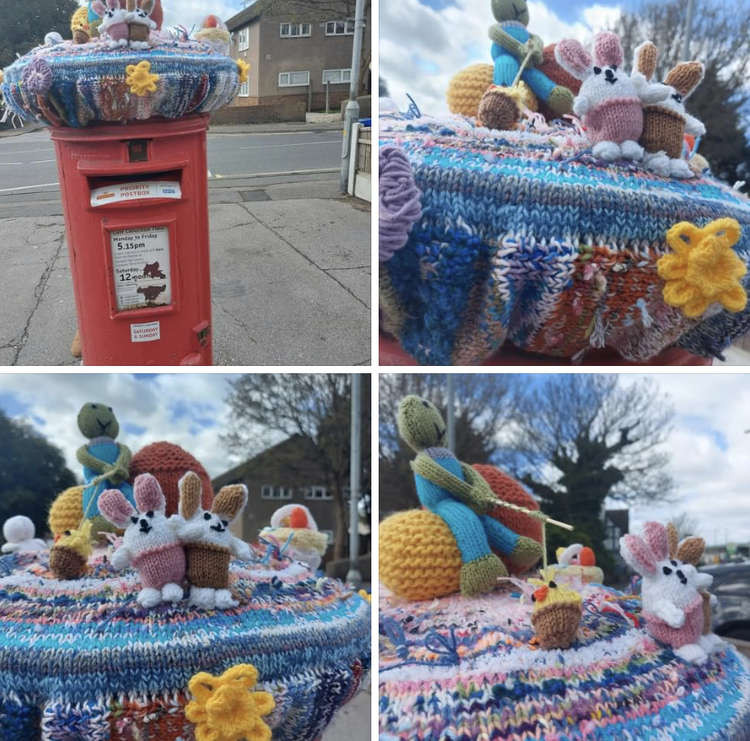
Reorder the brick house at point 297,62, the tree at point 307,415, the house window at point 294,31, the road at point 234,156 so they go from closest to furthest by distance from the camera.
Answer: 1. the tree at point 307,415
2. the road at point 234,156
3. the brick house at point 297,62
4. the house window at point 294,31

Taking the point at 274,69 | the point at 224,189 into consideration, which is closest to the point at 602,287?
the point at 224,189

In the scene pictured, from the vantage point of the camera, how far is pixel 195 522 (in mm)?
1218

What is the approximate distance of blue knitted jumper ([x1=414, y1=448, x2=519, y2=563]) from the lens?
1255 millimetres

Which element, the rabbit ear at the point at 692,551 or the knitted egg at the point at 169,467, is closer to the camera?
the rabbit ear at the point at 692,551

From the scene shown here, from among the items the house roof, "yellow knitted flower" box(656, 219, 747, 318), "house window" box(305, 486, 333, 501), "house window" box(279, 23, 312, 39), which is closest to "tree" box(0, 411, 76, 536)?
"yellow knitted flower" box(656, 219, 747, 318)

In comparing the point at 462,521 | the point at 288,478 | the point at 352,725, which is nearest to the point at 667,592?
the point at 462,521

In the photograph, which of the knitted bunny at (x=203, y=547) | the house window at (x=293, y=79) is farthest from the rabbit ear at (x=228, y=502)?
the house window at (x=293, y=79)

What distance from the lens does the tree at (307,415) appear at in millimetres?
5074

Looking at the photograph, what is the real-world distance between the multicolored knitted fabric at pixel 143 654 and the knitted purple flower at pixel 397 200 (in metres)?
0.69

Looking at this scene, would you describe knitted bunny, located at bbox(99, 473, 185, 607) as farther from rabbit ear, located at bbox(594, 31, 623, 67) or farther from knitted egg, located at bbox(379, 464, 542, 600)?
rabbit ear, located at bbox(594, 31, 623, 67)

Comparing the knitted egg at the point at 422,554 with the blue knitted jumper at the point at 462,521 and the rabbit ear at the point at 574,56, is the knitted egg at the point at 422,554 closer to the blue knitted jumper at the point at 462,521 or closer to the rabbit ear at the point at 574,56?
the blue knitted jumper at the point at 462,521

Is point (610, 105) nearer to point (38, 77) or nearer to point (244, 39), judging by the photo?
point (38, 77)

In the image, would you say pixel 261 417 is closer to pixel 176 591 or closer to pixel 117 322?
pixel 117 322

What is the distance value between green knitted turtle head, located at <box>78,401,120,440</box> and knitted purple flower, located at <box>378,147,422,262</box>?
0.78 metres
